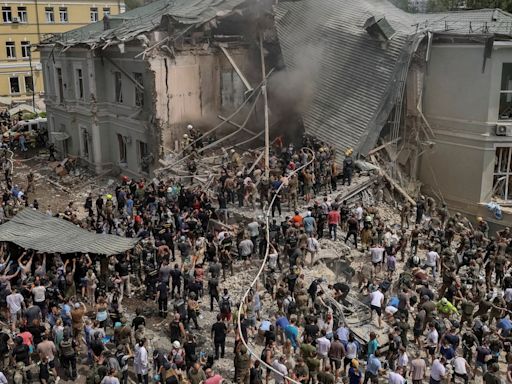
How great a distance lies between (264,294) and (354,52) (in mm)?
14084

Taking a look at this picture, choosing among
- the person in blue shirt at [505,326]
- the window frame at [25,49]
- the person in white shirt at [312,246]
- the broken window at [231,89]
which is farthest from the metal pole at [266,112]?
the window frame at [25,49]

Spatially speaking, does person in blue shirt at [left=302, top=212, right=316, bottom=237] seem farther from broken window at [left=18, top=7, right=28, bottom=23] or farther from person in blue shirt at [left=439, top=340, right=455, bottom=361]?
broken window at [left=18, top=7, right=28, bottom=23]

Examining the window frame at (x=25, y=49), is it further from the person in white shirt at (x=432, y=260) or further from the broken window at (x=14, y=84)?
the person in white shirt at (x=432, y=260)

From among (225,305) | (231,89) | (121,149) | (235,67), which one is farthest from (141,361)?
(121,149)

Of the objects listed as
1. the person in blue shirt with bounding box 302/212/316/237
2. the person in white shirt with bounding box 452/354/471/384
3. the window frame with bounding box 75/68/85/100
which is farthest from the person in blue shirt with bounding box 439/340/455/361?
the window frame with bounding box 75/68/85/100

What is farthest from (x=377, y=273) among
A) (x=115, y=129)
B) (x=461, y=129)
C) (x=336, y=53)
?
(x=115, y=129)

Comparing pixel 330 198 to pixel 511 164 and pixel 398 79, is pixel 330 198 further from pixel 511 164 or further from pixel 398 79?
pixel 511 164

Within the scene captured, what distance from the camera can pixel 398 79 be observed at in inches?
981

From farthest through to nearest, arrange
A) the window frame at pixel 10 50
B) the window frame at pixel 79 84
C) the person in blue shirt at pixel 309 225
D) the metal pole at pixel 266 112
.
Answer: the window frame at pixel 10 50
the window frame at pixel 79 84
the metal pole at pixel 266 112
the person in blue shirt at pixel 309 225

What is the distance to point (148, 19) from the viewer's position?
31.2m

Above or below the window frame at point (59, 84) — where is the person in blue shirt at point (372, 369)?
below

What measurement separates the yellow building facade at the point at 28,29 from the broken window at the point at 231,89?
92.4ft

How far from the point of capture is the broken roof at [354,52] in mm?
24875

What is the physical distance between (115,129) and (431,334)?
890 inches
